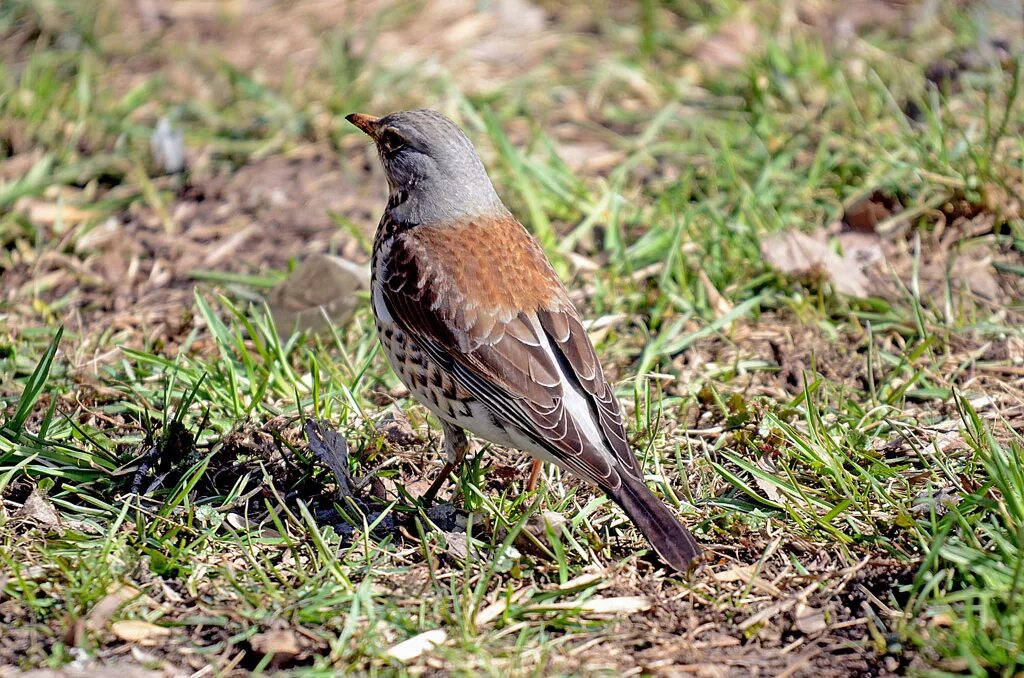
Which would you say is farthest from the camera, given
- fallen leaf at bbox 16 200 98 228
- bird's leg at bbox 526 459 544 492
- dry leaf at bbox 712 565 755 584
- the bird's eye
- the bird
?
fallen leaf at bbox 16 200 98 228

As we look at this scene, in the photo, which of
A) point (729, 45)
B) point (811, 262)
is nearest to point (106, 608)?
point (811, 262)

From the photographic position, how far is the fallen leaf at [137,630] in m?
3.98

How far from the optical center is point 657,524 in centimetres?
428

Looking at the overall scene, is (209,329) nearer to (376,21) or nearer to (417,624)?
(417,624)

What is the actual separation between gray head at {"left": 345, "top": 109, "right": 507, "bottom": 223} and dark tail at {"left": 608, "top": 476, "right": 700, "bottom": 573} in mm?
1563

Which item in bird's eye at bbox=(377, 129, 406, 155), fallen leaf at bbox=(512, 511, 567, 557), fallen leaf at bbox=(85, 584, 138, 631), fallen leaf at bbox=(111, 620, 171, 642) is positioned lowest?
fallen leaf at bbox=(512, 511, 567, 557)

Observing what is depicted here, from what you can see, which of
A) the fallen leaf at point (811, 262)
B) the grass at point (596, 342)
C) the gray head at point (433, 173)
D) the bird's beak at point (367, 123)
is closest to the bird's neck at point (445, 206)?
the gray head at point (433, 173)

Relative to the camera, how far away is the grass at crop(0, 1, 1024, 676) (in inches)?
160

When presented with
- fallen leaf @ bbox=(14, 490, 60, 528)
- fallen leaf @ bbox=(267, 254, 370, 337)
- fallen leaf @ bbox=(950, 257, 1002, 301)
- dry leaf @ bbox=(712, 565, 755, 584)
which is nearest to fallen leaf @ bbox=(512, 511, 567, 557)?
dry leaf @ bbox=(712, 565, 755, 584)

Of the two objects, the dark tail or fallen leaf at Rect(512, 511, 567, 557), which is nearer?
the dark tail

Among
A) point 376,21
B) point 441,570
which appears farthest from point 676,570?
point 376,21

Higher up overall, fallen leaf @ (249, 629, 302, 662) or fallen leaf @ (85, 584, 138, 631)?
fallen leaf @ (85, 584, 138, 631)

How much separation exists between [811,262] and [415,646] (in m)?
3.19

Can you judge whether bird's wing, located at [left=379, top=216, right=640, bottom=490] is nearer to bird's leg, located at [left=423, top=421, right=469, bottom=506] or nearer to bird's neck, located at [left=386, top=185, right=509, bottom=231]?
bird's neck, located at [left=386, top=185, right=509, bottom=231]
